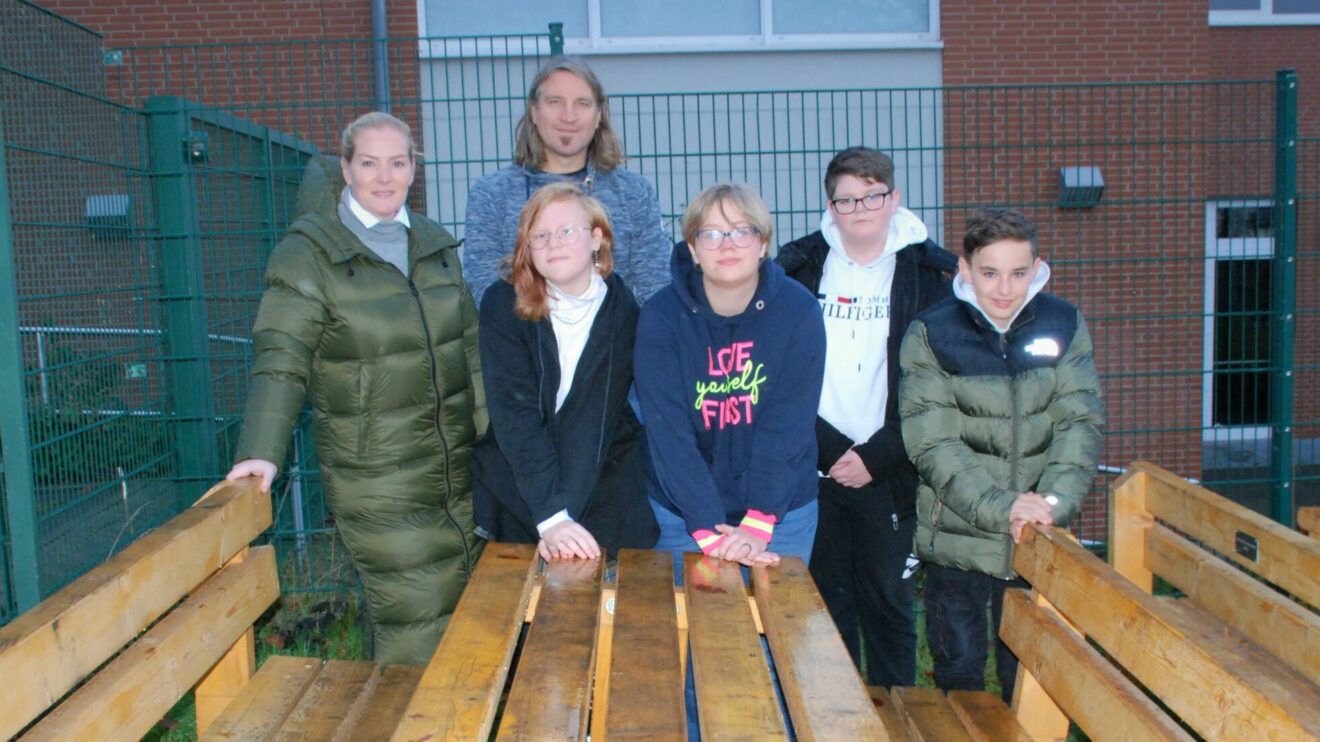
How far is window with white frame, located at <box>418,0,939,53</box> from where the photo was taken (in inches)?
384

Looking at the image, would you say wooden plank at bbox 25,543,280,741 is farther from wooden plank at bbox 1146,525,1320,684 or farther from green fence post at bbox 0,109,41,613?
wooden plank at bbox 1146,525,1320,684

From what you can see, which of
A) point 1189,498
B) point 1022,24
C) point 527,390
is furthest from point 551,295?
point 1022,24

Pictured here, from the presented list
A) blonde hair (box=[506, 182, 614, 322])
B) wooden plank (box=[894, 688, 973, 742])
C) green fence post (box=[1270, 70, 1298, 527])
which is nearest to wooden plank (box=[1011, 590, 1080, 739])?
wooden plank (box=[894, 688, 973, 742])

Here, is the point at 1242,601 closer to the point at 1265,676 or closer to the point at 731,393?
the point at 1265,676

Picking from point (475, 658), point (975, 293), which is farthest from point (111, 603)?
point (975, 293)

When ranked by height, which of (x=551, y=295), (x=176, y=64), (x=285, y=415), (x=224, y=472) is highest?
(x=176, y=64)

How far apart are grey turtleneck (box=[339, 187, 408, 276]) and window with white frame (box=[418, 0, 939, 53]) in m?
6.57

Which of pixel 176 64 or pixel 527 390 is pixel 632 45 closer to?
pixel 176 64

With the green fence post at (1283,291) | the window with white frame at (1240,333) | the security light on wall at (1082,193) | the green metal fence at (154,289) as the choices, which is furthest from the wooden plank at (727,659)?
the green fence post at (1283,291)

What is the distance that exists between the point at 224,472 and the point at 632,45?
558 cm

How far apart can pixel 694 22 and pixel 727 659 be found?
27.1 feet

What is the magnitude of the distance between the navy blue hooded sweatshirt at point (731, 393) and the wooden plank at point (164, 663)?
3.57 ft

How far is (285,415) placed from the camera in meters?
3.26

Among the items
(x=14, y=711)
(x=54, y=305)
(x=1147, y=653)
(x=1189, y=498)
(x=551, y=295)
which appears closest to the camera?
(x=14, y=711)
